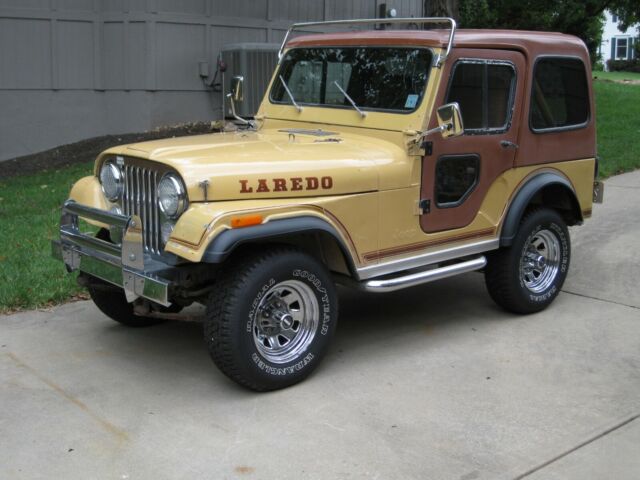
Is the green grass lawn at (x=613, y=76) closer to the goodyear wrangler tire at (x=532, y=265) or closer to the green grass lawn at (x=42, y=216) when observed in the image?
the green grass lawn at (x=42, y=216)

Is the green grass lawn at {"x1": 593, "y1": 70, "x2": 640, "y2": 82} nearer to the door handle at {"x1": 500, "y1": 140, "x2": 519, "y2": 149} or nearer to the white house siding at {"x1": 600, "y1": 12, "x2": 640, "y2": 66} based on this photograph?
the white house siding at {"x1": 600, "y1": 12, "x2": 640, "y2": 66}

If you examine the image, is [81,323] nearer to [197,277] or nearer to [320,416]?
[197,277]

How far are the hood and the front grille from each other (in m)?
0.12

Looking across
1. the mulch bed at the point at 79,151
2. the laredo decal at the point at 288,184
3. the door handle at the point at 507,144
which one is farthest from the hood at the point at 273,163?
the mulch bed at the point at 79,151

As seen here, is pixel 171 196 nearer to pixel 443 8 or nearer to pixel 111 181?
pixel 111 181

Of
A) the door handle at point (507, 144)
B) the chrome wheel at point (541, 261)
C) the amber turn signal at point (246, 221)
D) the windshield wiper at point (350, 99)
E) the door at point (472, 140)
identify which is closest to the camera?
the amber turn signal at point (246, 221)

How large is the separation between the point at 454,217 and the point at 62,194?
20.5ft

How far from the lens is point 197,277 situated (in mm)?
4418

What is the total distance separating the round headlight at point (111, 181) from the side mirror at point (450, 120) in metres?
1.97

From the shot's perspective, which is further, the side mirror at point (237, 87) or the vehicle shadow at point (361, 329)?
the side mirror at point (237, 87)

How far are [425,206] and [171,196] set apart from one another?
1.66 metres

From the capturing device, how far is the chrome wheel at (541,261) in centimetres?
584

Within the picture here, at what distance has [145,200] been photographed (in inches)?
180

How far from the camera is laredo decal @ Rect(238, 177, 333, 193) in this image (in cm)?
433
